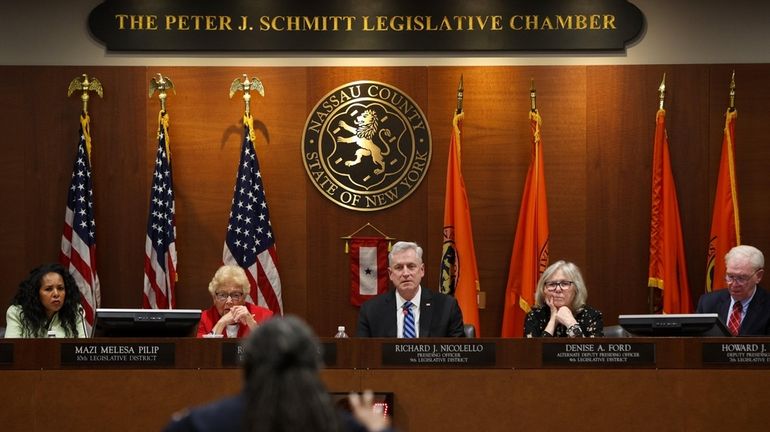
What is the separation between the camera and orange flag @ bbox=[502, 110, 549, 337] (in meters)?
7.32

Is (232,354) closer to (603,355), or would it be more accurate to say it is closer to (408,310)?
(408,310)

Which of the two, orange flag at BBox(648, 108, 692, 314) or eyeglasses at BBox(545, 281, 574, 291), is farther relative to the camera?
orange flag at BBox(648, 108, 692, 314)

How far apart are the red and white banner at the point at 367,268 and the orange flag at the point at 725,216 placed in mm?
2190

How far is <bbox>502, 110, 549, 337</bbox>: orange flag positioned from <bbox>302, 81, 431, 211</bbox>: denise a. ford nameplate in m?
0.73

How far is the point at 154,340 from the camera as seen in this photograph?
4.80 m

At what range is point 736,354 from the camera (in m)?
4.76

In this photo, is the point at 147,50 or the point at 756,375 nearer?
the point at 756,375

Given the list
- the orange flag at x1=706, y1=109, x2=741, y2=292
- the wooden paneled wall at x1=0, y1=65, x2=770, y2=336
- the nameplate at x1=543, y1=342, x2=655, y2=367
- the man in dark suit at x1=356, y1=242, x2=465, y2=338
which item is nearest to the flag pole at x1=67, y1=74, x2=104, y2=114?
the wooden paneled wall at x1=0, y1=65, x2=770, y2=336

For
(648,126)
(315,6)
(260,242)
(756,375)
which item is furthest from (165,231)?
(756,375)

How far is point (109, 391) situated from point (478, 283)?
3326mm

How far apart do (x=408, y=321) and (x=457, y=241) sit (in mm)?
1673

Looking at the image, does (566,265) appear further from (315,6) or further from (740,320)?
(315,6)

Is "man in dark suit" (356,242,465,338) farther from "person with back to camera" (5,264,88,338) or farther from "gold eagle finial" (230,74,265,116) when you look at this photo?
"gold eagle finial" (230,74,265,116)

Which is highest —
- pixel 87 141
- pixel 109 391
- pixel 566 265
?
pixel 87 141
